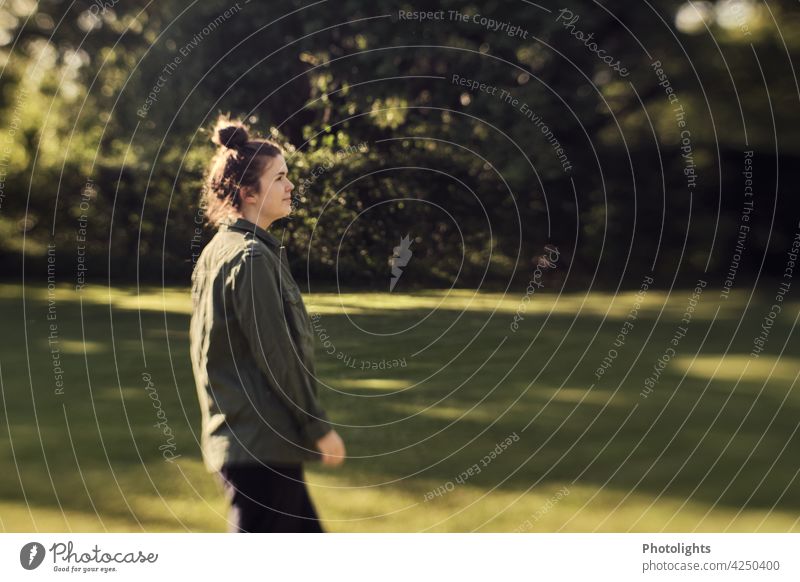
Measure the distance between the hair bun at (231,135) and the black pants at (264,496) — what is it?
113 cm

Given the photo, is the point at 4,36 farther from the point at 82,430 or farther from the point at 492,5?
the point at 82,430

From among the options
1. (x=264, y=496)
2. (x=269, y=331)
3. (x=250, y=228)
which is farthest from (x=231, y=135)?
(x=264, y=496)

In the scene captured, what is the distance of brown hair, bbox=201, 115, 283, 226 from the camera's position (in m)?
3.48

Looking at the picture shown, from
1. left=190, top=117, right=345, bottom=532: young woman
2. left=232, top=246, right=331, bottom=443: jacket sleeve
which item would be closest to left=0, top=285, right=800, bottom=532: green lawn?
left=190, top=117, right=345, bottom=532: young woman

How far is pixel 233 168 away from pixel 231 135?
0.42 feet

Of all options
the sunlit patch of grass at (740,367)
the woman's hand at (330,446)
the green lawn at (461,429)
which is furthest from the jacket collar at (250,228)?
the sunlit patch of grass at (740,367)

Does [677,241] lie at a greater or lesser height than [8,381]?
greater

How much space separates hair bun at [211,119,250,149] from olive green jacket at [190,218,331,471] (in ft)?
1.20

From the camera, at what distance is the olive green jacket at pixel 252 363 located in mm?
3260

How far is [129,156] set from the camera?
18453mm

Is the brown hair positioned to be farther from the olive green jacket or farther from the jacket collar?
the olive green jacket

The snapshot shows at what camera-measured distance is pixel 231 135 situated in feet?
11.7

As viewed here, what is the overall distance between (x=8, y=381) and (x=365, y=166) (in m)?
7.67

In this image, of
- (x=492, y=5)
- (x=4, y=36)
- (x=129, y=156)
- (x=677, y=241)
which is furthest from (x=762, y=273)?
(x=4, y=36)
